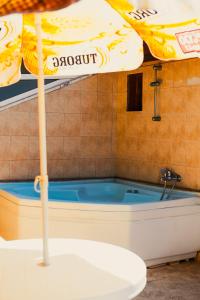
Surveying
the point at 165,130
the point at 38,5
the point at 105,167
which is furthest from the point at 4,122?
the point at 38,5

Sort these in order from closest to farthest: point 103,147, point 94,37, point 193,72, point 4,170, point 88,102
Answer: point 94,37, point 193,72, point 4,170, point 88,102, point 103,147

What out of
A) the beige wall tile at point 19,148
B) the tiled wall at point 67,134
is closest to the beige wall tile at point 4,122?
the tiled wall at point 67,134

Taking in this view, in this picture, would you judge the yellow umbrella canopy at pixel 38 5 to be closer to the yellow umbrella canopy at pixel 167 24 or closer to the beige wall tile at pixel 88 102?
the yellow umbrella canopy at pixel 167 24

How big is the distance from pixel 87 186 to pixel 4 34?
3.36m

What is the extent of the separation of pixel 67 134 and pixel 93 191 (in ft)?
2.58

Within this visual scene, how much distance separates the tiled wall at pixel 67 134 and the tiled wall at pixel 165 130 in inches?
7.9

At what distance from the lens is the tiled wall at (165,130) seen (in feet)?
16.1

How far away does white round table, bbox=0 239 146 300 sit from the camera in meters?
1.51

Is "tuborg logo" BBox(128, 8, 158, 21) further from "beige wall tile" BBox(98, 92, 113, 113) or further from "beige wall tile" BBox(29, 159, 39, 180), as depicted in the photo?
"beige wall tile" BBox(98, 92, 113, 113)

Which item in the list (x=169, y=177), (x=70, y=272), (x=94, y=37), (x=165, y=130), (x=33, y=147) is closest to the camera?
(x=70, y=272)

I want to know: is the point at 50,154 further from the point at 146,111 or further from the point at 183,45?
the point at 183,45

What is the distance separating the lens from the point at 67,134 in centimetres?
588

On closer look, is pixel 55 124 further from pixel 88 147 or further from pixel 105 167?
pixel 105 167

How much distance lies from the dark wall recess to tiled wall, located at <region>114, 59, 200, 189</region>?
0.24 feet
